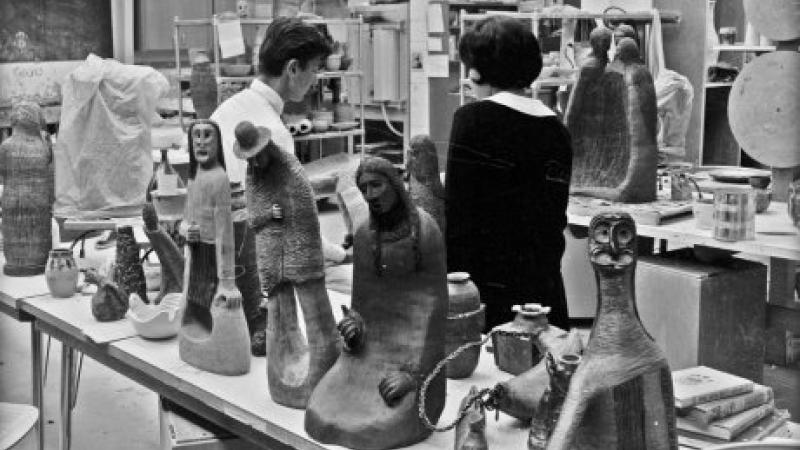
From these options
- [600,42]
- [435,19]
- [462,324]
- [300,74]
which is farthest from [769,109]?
[435,19]

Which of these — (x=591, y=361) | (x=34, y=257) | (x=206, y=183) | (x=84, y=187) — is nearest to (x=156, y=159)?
(x=84, y=187)

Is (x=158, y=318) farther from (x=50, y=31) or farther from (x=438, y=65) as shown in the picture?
(x=438, y=65)

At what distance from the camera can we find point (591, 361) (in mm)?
1353

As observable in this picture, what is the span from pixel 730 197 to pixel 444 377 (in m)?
1.62

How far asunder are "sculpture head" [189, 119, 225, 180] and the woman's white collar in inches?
27.6

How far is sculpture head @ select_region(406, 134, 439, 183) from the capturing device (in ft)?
7.11

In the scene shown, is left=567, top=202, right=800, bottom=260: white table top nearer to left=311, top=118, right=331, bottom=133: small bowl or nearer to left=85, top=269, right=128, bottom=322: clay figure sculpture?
left=85, top=269, right=128, bottom=322: clay figure sculpture

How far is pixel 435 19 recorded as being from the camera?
678cm

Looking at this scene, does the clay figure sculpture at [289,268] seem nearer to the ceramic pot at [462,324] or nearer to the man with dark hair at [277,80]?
the ceramic pot at [462,324]

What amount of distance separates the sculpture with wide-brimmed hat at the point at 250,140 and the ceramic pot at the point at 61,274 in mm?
1041

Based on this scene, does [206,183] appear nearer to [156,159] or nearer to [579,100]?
[579,100]

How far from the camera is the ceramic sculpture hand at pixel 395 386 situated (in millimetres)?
1615

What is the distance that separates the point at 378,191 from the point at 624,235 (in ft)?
1.42

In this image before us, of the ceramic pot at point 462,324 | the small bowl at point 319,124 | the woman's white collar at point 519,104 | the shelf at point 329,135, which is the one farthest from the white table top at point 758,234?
the small bowl at point 319,124
